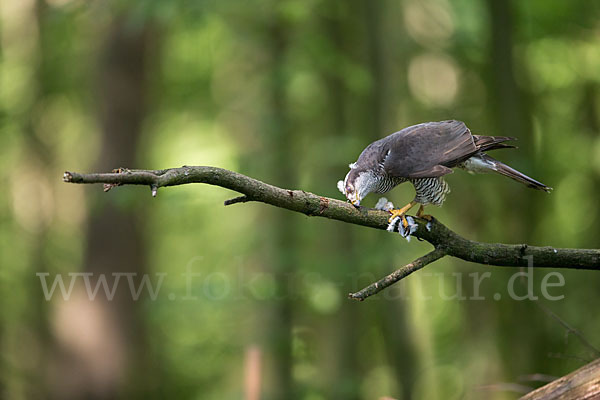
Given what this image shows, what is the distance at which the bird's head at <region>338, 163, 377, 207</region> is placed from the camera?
3525mm

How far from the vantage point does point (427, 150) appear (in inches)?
144

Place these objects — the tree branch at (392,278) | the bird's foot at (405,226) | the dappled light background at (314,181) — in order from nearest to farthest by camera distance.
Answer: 1. the tree branch at (392,278)
2. the bird's foot at (405,226)
3. the dappled light background at (314,181)

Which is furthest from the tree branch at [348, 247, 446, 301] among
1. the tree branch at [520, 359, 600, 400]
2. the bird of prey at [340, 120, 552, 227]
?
the tree branch at [520, 359, 600, 400]

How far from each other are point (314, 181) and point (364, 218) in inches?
191

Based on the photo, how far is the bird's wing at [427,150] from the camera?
3.59m

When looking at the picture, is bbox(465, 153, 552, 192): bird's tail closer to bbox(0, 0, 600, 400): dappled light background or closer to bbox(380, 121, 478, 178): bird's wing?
bbox(380, 121, 478, 178): bird's wing

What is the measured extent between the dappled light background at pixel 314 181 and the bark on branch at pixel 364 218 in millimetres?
2069

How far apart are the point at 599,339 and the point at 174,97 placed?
844 centimetres

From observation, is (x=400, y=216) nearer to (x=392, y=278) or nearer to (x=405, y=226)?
(x=405, y=226)

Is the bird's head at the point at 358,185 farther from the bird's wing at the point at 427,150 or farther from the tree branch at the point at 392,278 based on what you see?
the tree branch at the point at 392,278

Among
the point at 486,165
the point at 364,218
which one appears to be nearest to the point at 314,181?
the point at 486,165

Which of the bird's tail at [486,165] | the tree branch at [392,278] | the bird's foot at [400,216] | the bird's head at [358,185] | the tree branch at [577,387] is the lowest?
the tree branch at [577,387]

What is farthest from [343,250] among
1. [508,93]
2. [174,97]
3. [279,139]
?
[174,97]

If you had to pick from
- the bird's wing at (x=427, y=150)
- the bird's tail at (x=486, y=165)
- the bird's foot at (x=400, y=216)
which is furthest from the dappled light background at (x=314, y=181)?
the bird's foot at (x=400, y=216)
